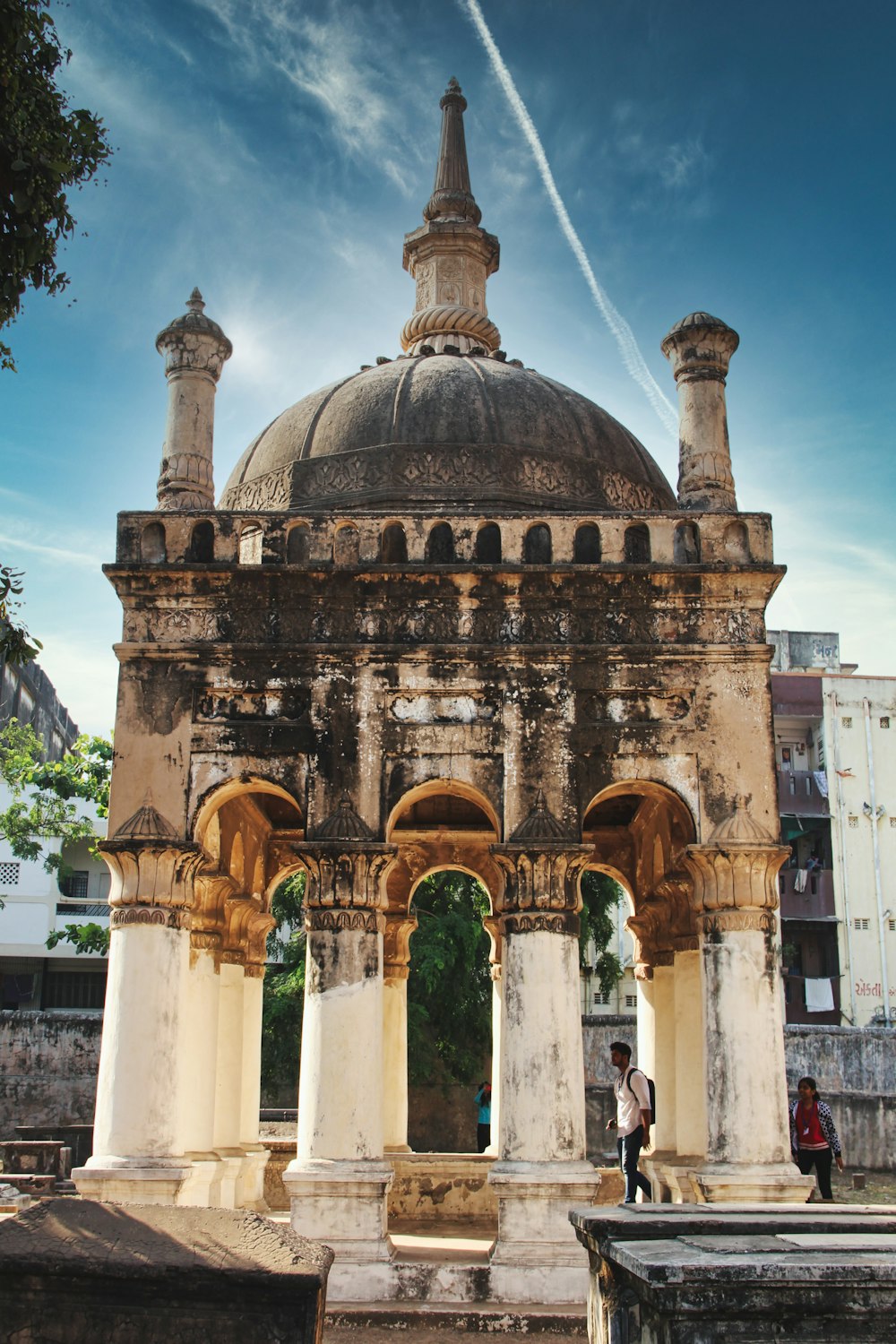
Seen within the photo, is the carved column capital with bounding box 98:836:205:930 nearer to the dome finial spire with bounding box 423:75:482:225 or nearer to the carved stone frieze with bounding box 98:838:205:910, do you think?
the carved stone frieze with bounding box 98:838:205:910

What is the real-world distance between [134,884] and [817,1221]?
731 cm

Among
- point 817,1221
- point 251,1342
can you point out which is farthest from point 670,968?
point 251,1342

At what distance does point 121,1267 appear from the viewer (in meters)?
7.14

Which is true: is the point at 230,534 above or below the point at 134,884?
above

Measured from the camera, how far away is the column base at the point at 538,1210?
40.1ft

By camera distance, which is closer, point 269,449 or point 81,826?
point 269,449

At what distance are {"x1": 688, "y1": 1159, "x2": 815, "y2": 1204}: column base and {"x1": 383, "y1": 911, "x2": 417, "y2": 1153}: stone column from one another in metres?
6.01

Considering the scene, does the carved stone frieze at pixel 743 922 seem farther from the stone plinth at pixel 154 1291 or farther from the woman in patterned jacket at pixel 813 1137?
the stone plinth at pixel 154 1291

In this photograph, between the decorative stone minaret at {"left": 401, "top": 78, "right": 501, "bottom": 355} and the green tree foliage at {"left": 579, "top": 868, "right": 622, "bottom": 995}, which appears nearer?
the decorative stone minaret at {"left": 401, "top": 78, "right": 501, "bottom": 355}

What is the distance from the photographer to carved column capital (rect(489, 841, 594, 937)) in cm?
1320

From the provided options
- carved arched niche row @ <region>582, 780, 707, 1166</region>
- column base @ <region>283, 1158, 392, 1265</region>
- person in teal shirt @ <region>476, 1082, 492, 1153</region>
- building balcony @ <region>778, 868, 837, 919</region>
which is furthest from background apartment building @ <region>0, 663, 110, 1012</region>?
column base @ <region>283, 1158, 392, 1265</region>

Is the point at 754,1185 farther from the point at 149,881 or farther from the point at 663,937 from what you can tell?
the point at 149,881

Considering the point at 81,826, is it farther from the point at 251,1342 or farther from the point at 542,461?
the point at 251,1342

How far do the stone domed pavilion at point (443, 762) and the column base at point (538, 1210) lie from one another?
0.03m
